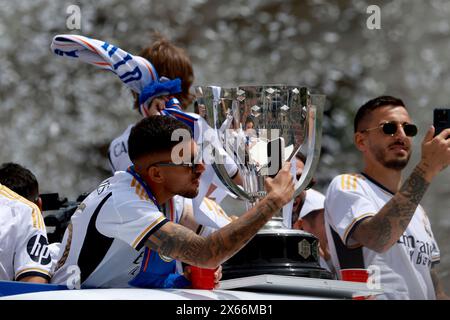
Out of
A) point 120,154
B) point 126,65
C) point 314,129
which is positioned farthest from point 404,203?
point 120,154

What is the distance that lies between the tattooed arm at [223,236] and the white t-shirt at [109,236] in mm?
58

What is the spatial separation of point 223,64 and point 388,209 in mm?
5735

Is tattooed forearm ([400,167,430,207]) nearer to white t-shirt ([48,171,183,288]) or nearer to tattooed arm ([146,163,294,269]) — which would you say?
tattooed arm ([146,163,294,269])

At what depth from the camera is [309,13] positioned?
912 centimetres

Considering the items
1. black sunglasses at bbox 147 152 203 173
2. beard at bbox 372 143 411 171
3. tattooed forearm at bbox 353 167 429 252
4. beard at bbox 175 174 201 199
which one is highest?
beard at bbox 372 143 411 171

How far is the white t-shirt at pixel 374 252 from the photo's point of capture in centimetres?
333

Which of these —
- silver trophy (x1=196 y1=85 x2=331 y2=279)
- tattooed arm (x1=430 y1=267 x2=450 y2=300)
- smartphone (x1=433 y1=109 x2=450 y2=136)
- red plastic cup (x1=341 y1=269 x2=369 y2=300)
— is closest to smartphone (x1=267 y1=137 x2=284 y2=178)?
silver trophy (x1=196 y1=85 x2=331 y2=279)

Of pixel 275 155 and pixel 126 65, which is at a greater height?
pixel 126 65

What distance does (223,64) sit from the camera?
8867mm

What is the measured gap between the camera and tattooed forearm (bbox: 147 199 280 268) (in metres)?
2.74

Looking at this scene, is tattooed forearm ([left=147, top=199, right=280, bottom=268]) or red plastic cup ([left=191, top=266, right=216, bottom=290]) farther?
red plastic cup ([left=191, top=266, right=216, bottom=290])

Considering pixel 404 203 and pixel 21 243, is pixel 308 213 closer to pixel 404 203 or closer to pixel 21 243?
pixel 404 203

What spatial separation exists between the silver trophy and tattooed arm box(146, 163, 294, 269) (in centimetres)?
16

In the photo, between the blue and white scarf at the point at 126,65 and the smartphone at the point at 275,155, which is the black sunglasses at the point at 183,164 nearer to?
the smartphone at the point at 275,155
